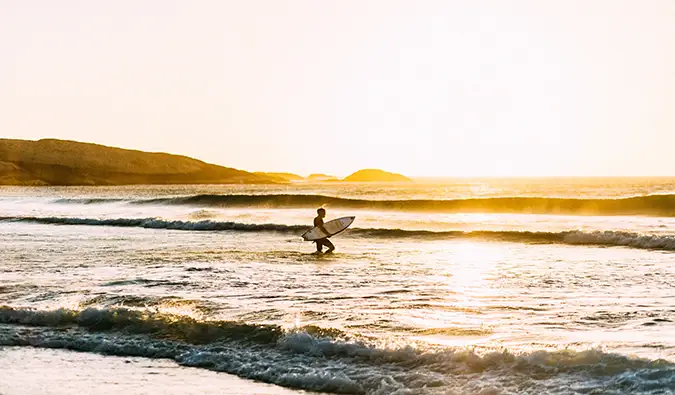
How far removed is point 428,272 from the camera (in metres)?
20.9

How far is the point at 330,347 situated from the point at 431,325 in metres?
2.32

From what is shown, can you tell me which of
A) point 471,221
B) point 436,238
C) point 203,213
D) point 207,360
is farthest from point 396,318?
point 203,213

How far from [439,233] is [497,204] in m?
21.3

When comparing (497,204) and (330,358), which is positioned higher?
(497,204)

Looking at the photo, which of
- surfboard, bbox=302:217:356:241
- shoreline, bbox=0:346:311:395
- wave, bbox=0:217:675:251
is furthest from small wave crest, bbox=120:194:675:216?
shoreline, bbox=0:346:311:395

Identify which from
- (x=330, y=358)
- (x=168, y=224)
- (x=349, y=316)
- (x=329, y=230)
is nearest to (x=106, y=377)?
(x=330, y=358)

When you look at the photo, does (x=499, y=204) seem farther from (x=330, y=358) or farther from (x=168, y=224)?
(x=330, y=358)

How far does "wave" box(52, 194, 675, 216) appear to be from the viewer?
165 ft

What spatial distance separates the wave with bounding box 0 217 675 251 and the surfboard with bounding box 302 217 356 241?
610 centimetres

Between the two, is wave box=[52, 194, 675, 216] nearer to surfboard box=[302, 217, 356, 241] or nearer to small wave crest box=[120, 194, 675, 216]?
small wave crest box=[120, 194, 675, 216]

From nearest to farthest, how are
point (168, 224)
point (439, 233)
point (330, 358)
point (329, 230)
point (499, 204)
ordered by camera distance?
point (330, 358) → point (329, 230) → point (439, 233) → point (168, 224) → point (499, 204)

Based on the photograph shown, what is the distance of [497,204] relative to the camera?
5638 cm

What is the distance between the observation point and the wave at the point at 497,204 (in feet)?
165

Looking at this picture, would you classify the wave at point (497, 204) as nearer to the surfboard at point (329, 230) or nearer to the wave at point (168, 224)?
the wave at point (168, 224)
